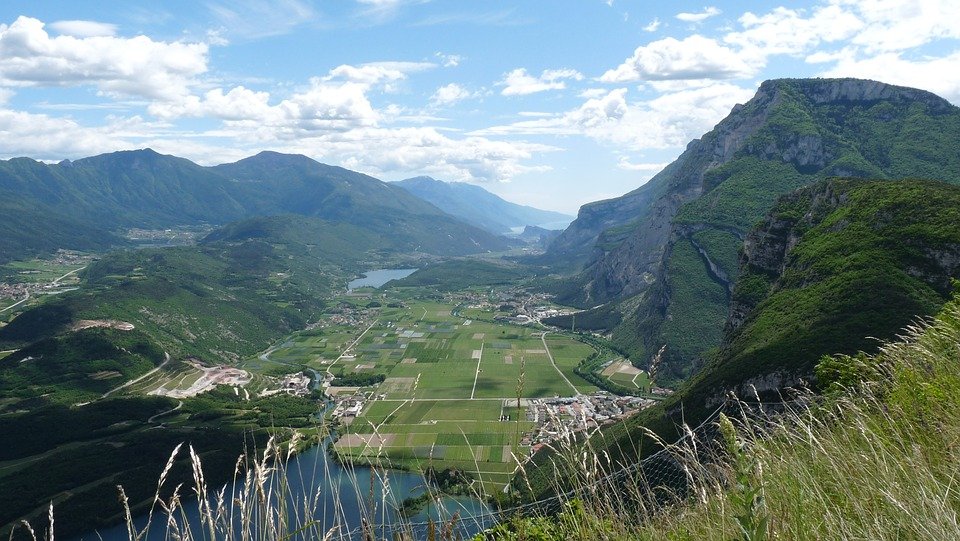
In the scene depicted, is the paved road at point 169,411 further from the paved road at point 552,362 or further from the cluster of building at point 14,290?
the cluster of building at point 14,290

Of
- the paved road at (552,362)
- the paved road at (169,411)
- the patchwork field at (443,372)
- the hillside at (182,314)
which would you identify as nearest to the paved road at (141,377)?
the hillside at (182,314)

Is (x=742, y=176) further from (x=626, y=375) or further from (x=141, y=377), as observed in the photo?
(x=141, y=377)

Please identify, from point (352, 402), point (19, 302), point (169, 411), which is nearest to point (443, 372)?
point (352, 402)

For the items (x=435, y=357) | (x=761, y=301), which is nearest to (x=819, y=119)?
(x=761, y=301)

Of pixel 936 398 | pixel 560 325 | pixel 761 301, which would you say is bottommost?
pixel 560 325

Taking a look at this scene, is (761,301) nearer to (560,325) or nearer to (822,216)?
(822,216)
